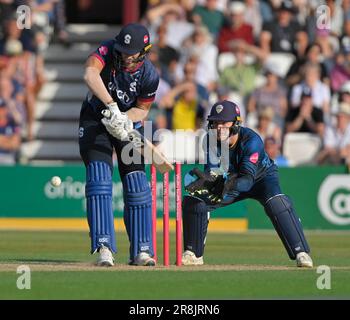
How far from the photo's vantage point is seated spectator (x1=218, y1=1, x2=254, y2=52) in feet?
68.6

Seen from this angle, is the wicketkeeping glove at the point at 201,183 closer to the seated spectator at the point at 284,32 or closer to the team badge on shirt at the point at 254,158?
the team badge on shirt at the point at 254,158

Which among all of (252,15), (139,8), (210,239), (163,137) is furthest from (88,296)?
(139,8)

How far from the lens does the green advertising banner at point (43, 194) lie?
757 inches

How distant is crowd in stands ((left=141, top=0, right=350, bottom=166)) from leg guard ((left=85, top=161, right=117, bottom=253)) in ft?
28.4

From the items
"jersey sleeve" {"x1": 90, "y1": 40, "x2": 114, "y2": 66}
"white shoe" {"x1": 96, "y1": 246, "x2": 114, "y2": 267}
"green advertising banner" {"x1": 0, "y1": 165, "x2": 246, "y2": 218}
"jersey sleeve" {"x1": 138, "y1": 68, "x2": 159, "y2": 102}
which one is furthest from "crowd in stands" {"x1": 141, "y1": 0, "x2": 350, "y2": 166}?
"white shoe" {"x1": 96, "y1": 246, "x2": 114, "y2": 267}

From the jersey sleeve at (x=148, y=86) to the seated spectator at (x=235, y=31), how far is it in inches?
392

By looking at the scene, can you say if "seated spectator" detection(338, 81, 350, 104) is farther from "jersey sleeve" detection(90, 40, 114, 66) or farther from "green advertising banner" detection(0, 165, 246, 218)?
"jersey sleeve" detection(90, 40, 114, 66)

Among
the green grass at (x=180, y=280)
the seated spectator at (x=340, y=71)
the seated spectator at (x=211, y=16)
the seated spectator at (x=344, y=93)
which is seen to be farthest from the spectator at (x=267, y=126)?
the green grass at (x=180, y=280)

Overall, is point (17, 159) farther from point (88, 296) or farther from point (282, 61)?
Result: point (88, 296)

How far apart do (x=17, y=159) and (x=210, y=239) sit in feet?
17.1

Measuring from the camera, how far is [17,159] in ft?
68.2

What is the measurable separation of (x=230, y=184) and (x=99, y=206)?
3.95 ft

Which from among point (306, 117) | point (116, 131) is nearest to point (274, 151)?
point (306, 117)

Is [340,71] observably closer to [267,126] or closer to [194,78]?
[267,126]
